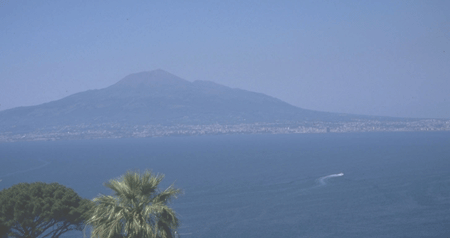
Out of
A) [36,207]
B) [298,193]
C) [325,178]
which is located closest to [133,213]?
[36,207]

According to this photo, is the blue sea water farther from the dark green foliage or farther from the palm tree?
the palm tree

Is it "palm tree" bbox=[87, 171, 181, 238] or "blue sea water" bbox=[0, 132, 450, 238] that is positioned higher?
"palm tree" bbox=[87, 171, 181, 238]

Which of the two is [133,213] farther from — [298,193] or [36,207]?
[298,193]

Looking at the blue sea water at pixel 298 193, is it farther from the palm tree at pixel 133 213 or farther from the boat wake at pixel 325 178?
the palm tree at pixel 133 213

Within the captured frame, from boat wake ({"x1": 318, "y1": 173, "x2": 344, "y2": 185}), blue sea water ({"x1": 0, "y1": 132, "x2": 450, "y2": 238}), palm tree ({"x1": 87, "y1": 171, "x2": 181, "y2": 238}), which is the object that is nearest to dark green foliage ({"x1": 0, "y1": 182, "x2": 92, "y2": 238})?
blue sea water ({"x1": 0, "y1": 132, "x2": 450, "y2": 238})

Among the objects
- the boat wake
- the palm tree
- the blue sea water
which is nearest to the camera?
the palm tree
